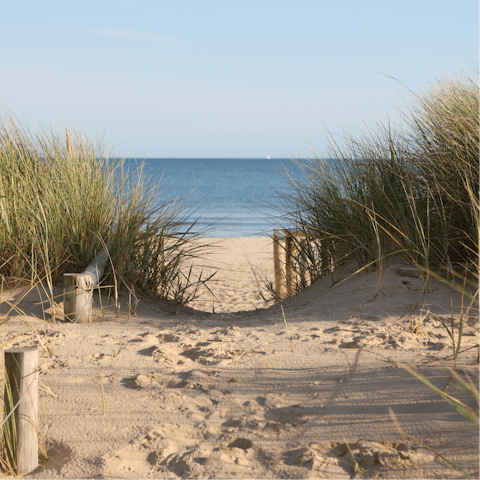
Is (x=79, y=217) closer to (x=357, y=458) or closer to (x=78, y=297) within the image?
(x=78, y=297)

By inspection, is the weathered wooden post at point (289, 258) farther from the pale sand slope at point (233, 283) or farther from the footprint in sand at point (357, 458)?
the footprint in sand at point (357, 458)

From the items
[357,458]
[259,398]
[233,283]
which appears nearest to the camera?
[357,458]

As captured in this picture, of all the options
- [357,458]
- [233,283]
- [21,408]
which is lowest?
[233,283]

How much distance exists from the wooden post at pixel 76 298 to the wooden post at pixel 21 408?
1682 mm

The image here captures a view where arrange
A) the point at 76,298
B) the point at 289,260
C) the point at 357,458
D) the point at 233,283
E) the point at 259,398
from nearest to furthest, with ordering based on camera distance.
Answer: the point at 357,458 < the point at 259,398 < the point at 76,298 < the point at 289,260 < the point at 233,283

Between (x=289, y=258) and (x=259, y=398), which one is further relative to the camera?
(x=289, y=258)

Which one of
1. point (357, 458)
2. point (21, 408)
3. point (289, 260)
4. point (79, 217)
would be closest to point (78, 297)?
point (79, 217)

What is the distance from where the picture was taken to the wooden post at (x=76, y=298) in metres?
3.46

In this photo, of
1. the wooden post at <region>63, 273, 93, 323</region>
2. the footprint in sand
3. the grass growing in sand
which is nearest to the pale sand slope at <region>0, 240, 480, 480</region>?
the footprint in sand

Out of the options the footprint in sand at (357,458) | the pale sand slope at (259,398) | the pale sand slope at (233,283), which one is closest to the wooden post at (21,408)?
the pale sand slope at (259,398)

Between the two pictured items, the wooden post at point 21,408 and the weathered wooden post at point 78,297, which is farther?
the weathered wooden post at point 78,297

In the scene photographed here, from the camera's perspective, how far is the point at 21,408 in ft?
5.90

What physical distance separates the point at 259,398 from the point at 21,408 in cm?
104

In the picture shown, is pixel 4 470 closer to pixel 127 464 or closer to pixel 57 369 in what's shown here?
pixel 127 464
